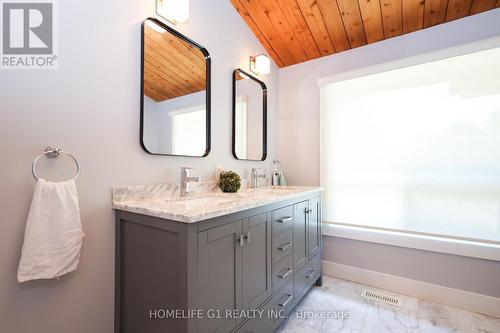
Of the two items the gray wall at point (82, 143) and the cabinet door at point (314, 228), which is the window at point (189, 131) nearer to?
the gray wall at point (82, 143)

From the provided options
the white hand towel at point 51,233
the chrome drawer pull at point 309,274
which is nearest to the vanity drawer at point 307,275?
the chrome drawer pull at point 309,274

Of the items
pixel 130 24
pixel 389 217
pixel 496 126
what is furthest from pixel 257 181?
pixel 496 126

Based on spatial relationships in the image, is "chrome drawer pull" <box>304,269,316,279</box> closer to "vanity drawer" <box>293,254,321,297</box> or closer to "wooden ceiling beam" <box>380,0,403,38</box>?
"vanity drawer" <box>293,254,321,297</box>

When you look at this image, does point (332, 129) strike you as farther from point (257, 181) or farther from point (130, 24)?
point (130, 24)

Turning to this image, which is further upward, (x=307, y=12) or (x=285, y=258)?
(x=307, y=12)

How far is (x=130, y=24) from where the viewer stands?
126cm

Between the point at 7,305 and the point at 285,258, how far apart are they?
133cm

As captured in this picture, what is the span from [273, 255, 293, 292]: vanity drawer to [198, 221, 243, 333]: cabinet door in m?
0.34

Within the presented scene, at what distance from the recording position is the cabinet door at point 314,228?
193 centimetres

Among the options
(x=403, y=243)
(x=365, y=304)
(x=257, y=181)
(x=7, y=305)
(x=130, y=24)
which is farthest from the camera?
(x=257, y=181)

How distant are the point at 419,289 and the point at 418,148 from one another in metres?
1.17

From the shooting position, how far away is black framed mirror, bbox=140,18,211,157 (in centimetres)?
134

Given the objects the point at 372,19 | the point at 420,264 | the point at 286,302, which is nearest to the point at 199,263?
the point at 286,302

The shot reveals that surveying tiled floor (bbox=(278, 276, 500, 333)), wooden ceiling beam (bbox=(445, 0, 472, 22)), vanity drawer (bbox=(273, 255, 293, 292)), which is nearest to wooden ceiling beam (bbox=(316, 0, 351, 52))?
wooden ceiling beam (bbox=(445, 0, 472, 22))
